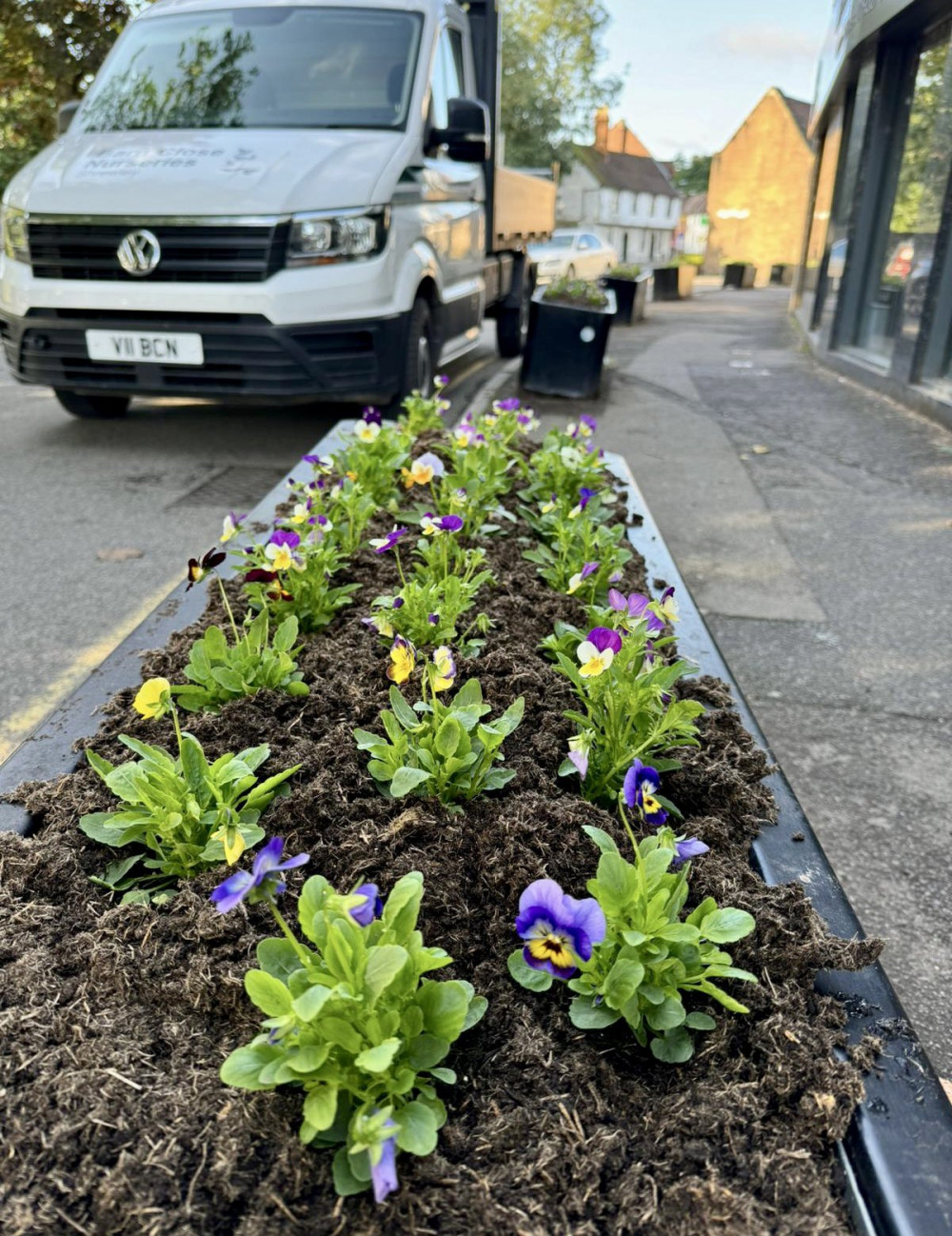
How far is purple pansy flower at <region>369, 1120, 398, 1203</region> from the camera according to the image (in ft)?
3.09

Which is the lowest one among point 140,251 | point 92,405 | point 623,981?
point 92,405

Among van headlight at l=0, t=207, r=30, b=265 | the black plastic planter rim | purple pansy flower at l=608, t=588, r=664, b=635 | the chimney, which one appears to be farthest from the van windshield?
the chimney

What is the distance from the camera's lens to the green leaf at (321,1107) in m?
1.01

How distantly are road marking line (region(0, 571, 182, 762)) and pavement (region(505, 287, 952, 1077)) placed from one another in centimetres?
214

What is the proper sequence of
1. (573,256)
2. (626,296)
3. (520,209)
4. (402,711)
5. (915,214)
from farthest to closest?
(573,256) < (626,296) < (520,209) < (915,214) < (402,711)

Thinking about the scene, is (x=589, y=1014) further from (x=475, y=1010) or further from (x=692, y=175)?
(x=692, y=175)

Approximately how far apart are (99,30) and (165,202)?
17456mm

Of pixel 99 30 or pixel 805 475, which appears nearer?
pixel 805 475

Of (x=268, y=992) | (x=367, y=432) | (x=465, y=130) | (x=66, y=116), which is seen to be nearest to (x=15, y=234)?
(x=66, y=116)

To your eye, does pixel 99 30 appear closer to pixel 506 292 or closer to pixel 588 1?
pixel 506 292

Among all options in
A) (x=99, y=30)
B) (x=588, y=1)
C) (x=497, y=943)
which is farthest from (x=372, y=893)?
(x=588, y=1)

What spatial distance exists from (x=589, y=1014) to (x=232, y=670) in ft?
3.58

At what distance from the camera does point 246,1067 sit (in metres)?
1.07

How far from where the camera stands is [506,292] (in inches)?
408
